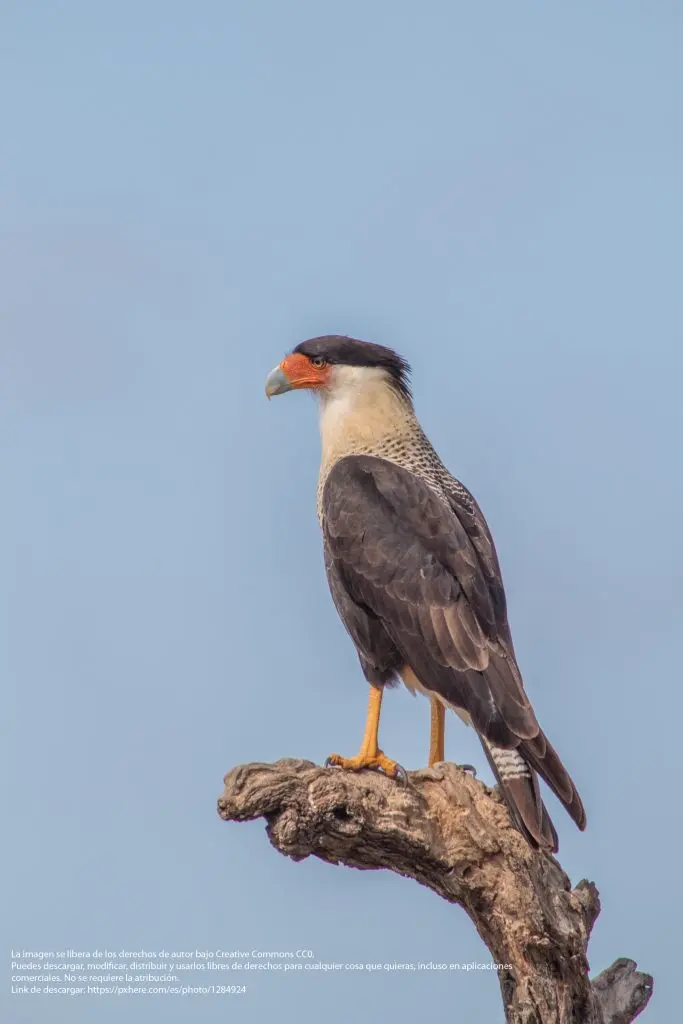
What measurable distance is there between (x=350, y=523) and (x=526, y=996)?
2860 millimetres

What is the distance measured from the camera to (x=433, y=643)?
7.83 meters

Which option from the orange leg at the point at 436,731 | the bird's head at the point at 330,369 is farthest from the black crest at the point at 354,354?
the orange leg at the point at 436,731

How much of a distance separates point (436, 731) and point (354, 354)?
8.28ft

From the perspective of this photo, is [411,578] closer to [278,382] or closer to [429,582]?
[429,582]

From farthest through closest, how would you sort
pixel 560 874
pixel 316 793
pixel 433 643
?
1. pixel 433 643
2. pixel 560 874
3. pixel 316 793

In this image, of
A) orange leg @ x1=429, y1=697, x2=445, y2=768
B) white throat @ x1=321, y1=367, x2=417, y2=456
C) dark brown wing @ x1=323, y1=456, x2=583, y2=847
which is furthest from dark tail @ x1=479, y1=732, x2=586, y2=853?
white throat @ x1=321, y1=367, x2=417, y2=456

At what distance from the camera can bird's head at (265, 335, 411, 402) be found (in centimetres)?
921

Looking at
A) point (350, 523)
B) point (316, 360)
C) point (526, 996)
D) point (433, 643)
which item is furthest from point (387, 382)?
point (526, 996)

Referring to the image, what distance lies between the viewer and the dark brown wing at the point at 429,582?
7625 mm

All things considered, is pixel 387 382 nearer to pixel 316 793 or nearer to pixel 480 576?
pixel 480 576

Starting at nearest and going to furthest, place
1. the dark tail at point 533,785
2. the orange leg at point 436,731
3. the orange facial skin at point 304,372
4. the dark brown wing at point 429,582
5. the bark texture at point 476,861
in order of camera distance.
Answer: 1. the bark texture at point 476,861
2. the dark tail at point 533,785
3. the dark brown wing at point 429,582
4. the orange leg at point 436,731
5. the orange facial skin at point 304,372

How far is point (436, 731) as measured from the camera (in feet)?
28.2

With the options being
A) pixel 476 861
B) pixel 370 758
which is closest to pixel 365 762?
pixel 370 758

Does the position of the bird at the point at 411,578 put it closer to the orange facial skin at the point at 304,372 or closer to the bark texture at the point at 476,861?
the orange facial skin at the point at 304,372
